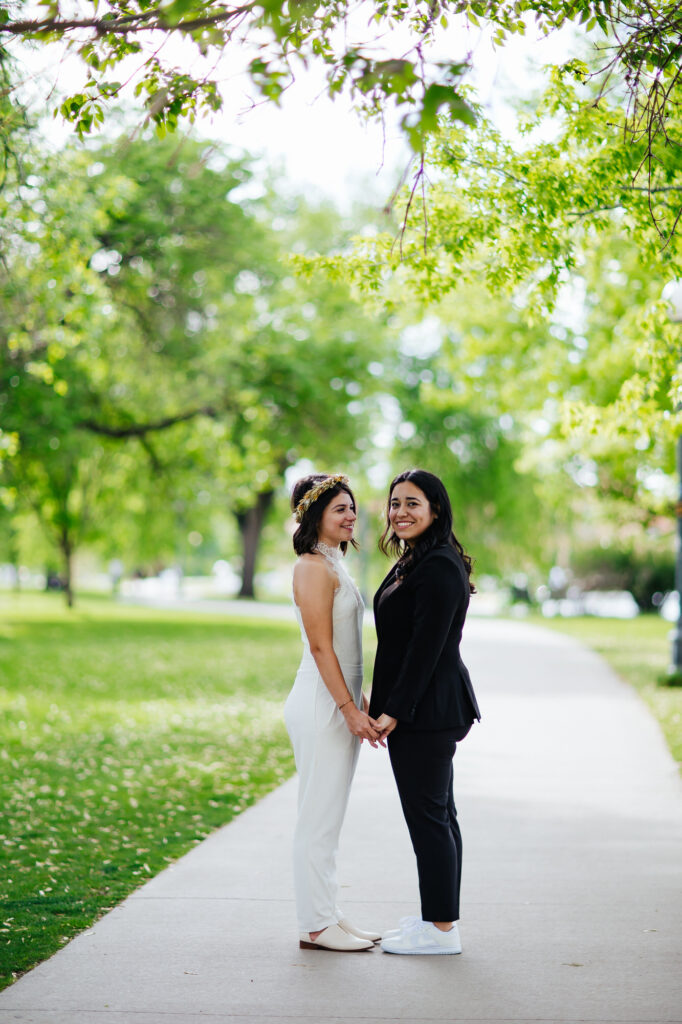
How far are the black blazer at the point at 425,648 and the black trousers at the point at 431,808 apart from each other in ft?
0.24

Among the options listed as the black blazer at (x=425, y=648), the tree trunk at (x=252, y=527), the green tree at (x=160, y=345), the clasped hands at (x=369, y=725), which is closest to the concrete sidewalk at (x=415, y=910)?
the clasped hands at (x=369, y=725)

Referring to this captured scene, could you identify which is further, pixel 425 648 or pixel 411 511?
pixel 411 511

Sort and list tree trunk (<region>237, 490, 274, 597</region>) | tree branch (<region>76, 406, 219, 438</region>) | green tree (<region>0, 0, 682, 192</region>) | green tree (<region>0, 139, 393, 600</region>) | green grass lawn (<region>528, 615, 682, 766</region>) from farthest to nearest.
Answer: tree trunk (<region>237, 490, 274, 597</region>) → tree branch (<region>76, 406, 219, 438</region>) → green tree (<region>0, 139, 393, 600</region>) → green grass lawn (<region>528, 615, 682, 766</region>) → green tree (<region>0, 0, 682, 192</region>)

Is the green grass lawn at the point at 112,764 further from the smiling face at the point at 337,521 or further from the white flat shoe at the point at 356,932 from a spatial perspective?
the smiling face at the point at 337,521

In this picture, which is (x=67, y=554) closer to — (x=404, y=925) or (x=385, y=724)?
(x=404, y=925)

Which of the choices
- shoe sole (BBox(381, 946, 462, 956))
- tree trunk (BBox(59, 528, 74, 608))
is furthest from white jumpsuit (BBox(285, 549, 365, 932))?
tree trunk (BBox(59, 528, 74, 608))

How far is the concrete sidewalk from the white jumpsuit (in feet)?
0.83

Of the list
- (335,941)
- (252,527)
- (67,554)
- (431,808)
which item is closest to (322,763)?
(431,808)

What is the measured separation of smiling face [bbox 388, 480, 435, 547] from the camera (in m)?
4.86

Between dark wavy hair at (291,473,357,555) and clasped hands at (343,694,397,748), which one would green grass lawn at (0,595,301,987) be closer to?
clasped hands at (343,694,397,748)

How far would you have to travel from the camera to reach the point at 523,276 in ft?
23.2

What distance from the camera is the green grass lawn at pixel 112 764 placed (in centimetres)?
588

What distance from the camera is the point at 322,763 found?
4.92 meters

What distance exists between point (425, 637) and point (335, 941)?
4.51 feet
